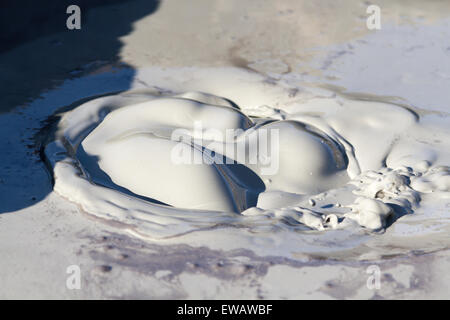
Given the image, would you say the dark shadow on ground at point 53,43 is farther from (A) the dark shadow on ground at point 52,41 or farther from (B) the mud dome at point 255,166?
(B) the mud dome at point 255,166

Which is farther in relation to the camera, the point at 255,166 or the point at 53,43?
the point at 53,43

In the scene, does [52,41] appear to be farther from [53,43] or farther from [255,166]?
[255,166]

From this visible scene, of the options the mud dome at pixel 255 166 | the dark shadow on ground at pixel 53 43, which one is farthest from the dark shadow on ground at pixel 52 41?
the mud dome at pixel 255 166

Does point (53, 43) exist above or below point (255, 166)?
above

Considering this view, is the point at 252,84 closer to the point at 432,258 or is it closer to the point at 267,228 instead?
the point at 267,228

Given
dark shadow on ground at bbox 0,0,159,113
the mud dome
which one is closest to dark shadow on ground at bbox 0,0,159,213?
dark shadow on ground at bbox 0,0,159,113

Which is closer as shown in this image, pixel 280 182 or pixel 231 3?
pixel 280 182

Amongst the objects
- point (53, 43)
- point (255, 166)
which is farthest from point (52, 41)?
point (255, 166)

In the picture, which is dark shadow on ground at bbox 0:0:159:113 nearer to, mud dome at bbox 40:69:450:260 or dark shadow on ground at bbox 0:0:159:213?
dark shadow on ground at bbox 0:0:159:213
